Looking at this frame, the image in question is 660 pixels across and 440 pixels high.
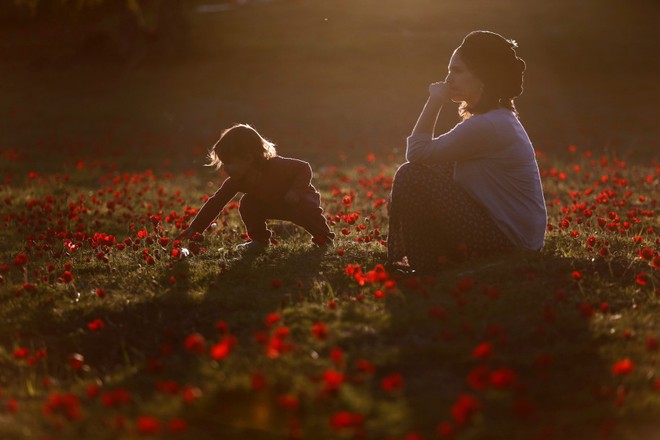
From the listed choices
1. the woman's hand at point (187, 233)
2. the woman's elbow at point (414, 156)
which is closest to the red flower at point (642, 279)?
the woman's elbow at point (414, 156)

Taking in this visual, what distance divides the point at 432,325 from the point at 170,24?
25853mm

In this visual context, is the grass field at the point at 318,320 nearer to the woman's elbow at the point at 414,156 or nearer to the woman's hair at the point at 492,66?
the woman's elbow at the point at 414,156

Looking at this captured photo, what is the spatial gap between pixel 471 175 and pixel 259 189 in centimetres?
213

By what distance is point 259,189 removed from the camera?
7.74 meters

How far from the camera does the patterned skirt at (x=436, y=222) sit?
6.61 m

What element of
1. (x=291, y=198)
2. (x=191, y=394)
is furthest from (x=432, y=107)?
(x=191, y=394)

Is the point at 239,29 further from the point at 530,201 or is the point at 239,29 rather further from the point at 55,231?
the point at 530,201

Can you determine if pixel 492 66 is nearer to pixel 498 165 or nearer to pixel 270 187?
pixel 498 165

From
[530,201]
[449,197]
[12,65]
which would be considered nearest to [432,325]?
[449,197]

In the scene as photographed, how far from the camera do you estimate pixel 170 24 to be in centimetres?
2908

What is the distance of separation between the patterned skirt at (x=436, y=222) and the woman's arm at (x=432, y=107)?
1.03 feet

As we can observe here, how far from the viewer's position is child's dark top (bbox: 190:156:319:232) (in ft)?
25.0

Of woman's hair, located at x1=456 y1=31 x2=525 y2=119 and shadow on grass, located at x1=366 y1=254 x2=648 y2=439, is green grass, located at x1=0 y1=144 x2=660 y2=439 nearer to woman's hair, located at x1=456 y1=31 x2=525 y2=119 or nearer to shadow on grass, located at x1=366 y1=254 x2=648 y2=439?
shadow on grass, located at x1=366 y1=254 x2=648 y2=439

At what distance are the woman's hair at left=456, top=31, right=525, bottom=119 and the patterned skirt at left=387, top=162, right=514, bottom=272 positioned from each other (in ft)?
2.19
